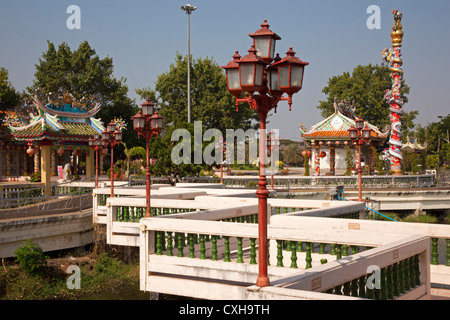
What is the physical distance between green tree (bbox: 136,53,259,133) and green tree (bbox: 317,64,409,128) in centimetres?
2330

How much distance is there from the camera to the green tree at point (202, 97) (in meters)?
59.1

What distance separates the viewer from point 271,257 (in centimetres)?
838

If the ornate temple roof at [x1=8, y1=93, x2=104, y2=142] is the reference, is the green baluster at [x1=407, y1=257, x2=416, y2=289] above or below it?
below

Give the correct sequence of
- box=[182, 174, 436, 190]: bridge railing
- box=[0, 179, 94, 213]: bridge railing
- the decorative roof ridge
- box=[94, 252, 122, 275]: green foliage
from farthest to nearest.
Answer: the decorative roof ridge → box=[182, 174, 436, 190]: bridge railing → box=[0, 179, 94, 213]: bridge railing → box=[94, 252, 122, 275]: green foliage

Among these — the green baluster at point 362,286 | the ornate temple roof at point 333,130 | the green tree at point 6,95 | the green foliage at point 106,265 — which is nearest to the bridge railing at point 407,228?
the green baluster at point 362,286

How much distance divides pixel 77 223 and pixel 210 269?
39.8 ft

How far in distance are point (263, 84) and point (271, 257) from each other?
3.40 metres

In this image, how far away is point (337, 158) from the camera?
66.6 meters

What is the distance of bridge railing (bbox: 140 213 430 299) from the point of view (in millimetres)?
6289

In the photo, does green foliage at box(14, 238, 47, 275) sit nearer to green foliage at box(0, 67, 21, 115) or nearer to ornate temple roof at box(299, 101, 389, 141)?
ornate temple roof at box(299, 101, 389, 141)

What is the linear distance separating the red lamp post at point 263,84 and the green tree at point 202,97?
172ft

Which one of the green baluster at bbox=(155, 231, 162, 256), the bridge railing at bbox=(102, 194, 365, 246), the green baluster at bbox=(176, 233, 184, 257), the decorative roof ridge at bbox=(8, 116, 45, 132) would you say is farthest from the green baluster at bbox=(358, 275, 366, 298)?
the decorative roof ridge at bbox=(8, 116, 45, 132)

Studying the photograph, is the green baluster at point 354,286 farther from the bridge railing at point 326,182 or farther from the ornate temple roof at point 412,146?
the ornate temple roof at point 412,146

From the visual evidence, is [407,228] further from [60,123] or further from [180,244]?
[60,123]
